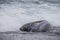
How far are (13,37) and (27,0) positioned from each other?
10308 millimetres

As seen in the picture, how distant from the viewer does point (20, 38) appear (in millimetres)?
4867

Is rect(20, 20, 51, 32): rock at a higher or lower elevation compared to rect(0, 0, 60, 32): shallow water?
higher

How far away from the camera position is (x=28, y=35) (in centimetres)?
510

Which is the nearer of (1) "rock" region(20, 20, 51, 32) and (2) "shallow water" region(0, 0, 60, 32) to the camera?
(1) "rock" region(20, 20, 51, 32)

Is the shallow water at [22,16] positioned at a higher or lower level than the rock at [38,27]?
lower

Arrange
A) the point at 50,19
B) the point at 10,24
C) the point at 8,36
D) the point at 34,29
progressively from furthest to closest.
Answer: the point at 50,19 < the point at 10,24 < the point at 34,29 < the point at 8,36

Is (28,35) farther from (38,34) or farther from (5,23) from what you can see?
(5,23)

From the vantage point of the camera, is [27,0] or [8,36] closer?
[8,36]

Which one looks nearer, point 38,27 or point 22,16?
point 38,27

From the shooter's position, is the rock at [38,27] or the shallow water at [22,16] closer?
the rock at [38,27]

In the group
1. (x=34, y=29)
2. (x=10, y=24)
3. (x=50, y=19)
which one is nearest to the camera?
(x=34, y=29)

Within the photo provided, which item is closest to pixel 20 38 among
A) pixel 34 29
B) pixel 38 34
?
pixel 38 34

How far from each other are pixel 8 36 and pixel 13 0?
1030cm

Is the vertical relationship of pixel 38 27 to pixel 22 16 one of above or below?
above
